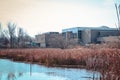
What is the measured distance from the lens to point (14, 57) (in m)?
15.5

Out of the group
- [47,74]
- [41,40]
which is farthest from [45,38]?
[47,74]

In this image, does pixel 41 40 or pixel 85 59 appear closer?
pixel 85 59

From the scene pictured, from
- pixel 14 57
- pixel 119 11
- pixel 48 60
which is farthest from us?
pixel 14 57

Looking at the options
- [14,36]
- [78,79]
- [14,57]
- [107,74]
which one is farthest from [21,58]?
[14,36]

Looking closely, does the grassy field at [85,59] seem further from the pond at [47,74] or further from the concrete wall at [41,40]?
the concrete wall at [41,40]

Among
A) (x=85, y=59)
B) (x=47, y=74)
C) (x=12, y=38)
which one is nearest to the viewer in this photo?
(x=47, y=74)

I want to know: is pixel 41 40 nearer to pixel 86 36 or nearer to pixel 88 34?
pixel 86 36

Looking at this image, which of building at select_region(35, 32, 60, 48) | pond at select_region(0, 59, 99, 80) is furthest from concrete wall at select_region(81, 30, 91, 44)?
pond at select_region(0, 59, 99, 80)

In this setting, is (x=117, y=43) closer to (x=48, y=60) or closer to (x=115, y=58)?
(x=115, y=58)

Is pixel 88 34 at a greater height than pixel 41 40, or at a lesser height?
greater

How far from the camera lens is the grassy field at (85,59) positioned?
354 cm

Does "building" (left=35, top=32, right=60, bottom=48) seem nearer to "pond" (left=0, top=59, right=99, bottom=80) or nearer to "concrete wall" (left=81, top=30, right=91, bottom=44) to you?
"concrete wall" (left=81, top=30, right=91, bottom=44)

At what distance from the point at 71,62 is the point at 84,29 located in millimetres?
26957

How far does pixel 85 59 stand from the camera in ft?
32.0
